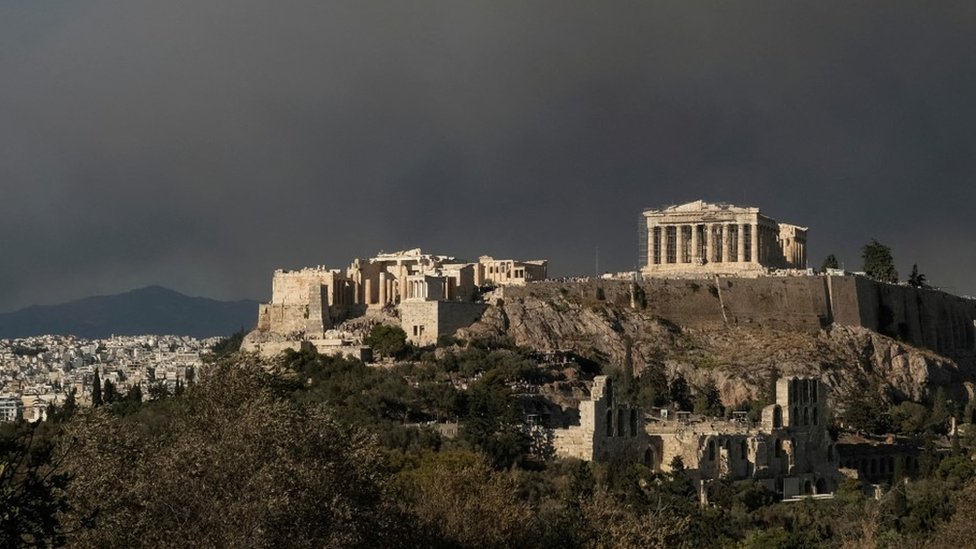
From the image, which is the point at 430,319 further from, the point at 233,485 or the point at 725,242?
the point at 233,485

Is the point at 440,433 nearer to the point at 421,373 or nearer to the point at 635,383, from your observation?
the point at 421,373

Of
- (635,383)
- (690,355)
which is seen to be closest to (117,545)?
(635,383)

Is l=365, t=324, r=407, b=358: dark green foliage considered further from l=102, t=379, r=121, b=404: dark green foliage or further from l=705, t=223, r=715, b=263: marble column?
l=705, t=223, r=715, b=263: marble column

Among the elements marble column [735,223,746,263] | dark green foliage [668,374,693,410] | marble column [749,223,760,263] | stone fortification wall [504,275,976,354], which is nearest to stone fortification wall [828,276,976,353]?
stone fortification wall [504,275,976,354]

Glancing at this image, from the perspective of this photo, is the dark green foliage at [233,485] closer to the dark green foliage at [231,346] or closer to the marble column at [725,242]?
the dark green foliage at [231,346]

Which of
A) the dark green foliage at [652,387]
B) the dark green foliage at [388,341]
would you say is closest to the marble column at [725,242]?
the dark green foliage at [652,387]

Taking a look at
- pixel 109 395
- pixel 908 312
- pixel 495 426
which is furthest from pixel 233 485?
pixel 908 312
